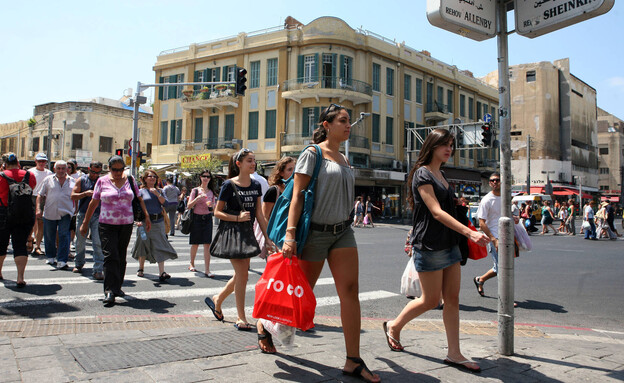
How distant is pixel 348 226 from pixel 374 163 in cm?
3163

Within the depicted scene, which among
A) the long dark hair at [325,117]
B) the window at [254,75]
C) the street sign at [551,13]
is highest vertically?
the window at [254,75]

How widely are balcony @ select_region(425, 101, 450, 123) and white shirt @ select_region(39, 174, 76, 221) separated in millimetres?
33973

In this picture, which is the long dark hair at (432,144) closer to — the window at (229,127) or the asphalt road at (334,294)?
the asphalt road at (334,294)

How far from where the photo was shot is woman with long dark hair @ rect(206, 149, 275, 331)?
4641 millimetres

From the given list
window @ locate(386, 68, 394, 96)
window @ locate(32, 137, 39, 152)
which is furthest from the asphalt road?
window @ locate(32, 137, 39, 152)

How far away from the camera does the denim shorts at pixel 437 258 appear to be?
3.68 m

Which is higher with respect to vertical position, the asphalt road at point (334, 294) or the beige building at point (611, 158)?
the beige building at point (611, 158)

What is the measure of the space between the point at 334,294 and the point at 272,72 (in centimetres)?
2875

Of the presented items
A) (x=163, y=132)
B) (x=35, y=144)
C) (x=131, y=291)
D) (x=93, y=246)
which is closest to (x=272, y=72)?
(x=163, y=132)

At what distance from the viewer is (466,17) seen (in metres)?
3.98

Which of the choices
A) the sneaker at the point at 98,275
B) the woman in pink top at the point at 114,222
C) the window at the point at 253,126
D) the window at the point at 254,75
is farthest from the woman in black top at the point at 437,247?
the window at the point at 254,75

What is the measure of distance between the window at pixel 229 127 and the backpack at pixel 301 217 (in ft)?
105

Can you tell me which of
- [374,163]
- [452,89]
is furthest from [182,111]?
[452,89]

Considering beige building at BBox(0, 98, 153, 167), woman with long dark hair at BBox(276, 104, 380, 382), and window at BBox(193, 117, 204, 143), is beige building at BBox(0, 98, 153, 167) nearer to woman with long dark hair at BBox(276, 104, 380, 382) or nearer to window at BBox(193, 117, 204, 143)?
window at BBox(193, 117, 204, 143)
